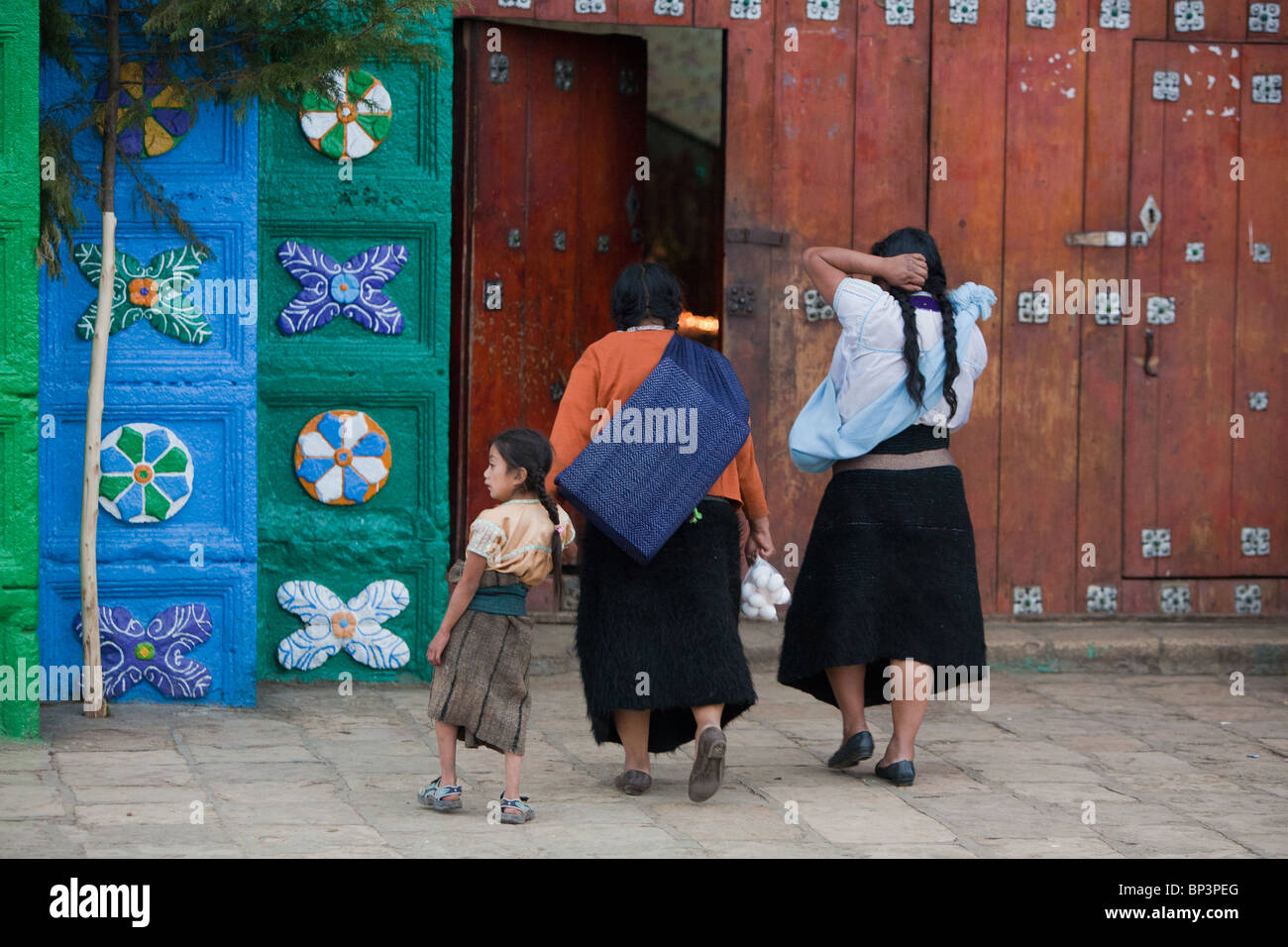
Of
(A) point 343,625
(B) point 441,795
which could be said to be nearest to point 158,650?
(A) point 343,625

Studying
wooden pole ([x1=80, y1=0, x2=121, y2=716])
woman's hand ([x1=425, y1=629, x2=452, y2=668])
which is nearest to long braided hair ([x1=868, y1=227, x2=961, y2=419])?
woman's hand ([x1=425, y1=629, x2=452, y2=668])

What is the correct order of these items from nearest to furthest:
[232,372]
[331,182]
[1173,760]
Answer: [1173,760], [232,372], [331,182]

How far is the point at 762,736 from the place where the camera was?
21.0 ft

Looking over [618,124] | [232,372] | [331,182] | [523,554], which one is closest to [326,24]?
[331,182]

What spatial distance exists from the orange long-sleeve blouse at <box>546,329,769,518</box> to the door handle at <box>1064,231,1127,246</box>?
318cm

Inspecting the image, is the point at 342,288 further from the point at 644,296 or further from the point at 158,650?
the point at 644,296

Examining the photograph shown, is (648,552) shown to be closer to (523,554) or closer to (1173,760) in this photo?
(523,554)

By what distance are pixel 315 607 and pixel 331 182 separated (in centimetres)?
169

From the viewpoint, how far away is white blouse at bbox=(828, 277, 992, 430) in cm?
552

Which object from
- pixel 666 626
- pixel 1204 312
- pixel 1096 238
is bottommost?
pixel 666 626

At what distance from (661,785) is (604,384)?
1.28m

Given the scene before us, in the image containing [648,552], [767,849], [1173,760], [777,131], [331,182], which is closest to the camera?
[767,849]

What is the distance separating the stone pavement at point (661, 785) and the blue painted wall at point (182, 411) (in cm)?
38

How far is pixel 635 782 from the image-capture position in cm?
538
